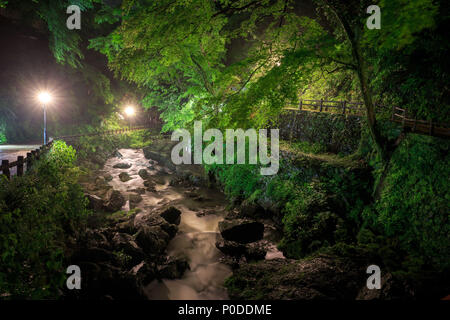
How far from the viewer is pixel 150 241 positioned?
7410 mm

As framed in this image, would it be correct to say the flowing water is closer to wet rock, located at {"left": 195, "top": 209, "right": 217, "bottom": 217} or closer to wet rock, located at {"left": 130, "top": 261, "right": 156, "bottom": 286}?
wet rock, located at {"left": 195, "top": 209, "right": 217, "bottom": 217}

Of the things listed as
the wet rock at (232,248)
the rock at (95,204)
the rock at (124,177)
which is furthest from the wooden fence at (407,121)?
the rock at (124,177)

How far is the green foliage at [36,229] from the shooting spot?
3.95m

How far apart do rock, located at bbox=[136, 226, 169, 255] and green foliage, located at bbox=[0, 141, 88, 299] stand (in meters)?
2.12

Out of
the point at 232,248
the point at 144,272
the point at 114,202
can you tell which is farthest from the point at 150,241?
the point at 114,202

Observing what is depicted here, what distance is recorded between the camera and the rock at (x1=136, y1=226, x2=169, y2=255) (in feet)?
24.1

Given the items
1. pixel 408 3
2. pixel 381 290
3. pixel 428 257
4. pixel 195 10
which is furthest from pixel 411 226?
pixel 195 10

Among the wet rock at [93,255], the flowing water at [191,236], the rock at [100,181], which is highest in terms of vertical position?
the rock at [100,181]

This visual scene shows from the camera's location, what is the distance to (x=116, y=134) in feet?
85.2

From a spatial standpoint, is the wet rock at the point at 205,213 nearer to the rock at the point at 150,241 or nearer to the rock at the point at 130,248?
the rock at the point at 150,241

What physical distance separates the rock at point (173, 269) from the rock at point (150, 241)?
77 cm

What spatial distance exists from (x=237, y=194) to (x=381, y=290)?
791cm
